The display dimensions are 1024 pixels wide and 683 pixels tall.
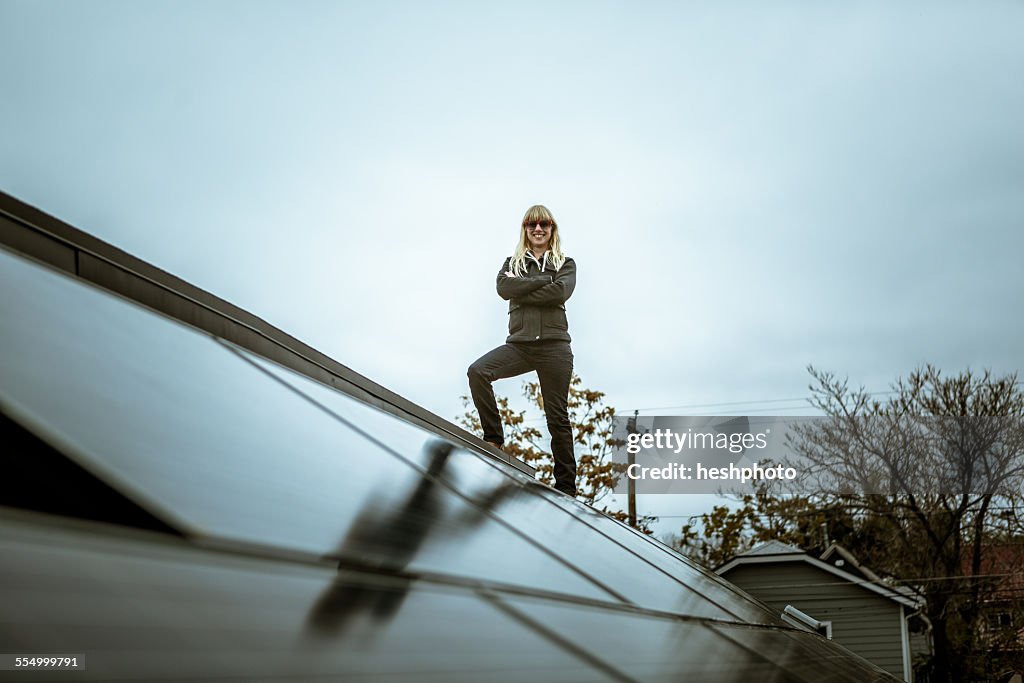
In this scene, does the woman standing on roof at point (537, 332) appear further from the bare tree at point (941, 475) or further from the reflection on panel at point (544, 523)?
the bare tree at point (941, 475)

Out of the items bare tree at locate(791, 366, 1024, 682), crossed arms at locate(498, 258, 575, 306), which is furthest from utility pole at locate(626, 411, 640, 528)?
crossed arms at locate(498, 258, 575, 306)

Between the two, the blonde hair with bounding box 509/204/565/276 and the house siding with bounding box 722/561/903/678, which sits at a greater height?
the blonde hair with bounding box 509/204/565/276

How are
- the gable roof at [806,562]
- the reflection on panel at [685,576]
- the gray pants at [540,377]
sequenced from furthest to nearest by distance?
the gable roof at [806,562] < the gray pants at [540,377] < the reflection on panel at [685,576]

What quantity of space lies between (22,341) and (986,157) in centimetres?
3795

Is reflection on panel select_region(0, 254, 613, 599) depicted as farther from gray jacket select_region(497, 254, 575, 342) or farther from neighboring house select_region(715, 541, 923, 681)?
neighboring house select_region(715, 541, 923, 681)

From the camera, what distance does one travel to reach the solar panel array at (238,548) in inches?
A: 21.6

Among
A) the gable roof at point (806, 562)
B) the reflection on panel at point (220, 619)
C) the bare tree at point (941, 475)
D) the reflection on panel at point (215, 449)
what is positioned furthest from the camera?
the gable roof at point (806, 562)

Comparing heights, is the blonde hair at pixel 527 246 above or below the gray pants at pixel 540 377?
above

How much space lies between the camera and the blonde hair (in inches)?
235

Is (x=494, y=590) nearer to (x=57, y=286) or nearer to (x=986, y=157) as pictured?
(x=57, y=286)

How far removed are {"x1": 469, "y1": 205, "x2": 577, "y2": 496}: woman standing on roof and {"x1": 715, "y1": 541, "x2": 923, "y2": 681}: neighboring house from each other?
2150cm

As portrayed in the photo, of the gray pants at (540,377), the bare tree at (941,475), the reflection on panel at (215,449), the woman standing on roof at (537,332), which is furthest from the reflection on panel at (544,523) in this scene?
the bare tree at (941,475)

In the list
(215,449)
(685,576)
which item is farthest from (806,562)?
(215,449)

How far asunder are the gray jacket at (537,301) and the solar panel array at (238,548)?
408 centimetres
